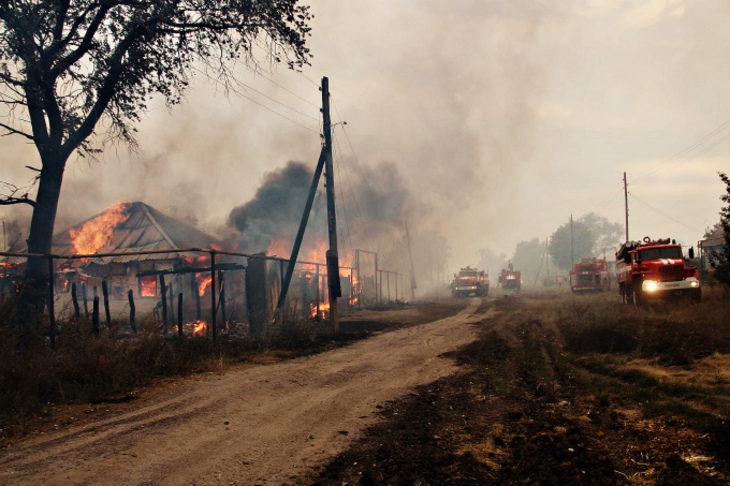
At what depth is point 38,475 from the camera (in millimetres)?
4070

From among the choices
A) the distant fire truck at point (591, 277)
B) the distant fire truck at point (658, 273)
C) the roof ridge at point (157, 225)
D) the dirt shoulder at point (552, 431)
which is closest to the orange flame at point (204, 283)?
the roof ridge at point (157, 225)

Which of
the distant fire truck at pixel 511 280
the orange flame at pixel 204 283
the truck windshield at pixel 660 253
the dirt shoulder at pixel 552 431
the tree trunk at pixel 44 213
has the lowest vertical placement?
the distant fire truck at pixel 511 280

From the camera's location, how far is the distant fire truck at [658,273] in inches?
595

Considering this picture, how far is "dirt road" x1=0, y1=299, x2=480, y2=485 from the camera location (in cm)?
411

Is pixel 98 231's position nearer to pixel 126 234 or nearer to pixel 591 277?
pixel 126 234

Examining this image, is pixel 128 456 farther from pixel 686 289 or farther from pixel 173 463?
pixel 686 289

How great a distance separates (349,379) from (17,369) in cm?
535

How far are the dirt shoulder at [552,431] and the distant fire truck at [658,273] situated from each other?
27.4ft

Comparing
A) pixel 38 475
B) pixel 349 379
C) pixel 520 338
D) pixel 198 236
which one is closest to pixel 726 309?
pixel 520 338

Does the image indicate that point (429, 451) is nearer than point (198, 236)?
Yes

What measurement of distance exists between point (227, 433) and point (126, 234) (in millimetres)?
27683

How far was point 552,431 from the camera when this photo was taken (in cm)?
510

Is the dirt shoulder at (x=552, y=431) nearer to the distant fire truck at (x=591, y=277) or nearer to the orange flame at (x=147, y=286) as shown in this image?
the orange flame at (x=147, y=286)

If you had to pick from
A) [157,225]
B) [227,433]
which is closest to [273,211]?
[157,225]
